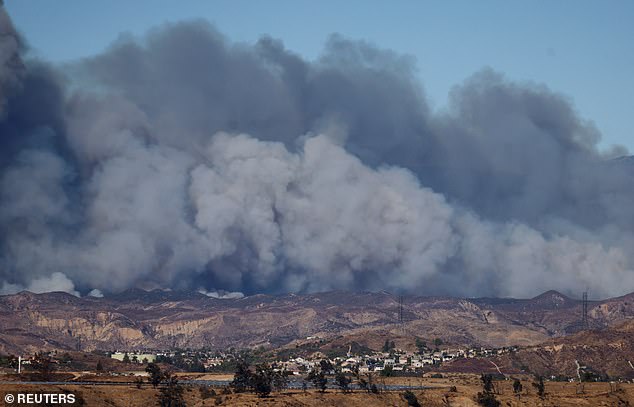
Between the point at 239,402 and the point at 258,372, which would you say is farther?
the point at 258,372

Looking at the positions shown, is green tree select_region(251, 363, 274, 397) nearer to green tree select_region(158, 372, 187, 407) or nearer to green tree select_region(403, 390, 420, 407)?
green tree select_region(158, 372, 187, 407)

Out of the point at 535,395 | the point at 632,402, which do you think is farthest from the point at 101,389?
the point at 632,402

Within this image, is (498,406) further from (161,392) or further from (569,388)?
(161,392)

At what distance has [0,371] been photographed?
18875 cm

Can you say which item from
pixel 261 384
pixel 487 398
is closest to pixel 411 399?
pixel 487 398

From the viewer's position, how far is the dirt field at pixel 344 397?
488 ft

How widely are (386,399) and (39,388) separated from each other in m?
55.4

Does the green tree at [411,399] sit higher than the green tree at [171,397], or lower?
lower

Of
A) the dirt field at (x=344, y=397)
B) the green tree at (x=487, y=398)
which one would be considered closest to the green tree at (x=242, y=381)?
the dirt field at (x=344, y=397)

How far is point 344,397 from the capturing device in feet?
540

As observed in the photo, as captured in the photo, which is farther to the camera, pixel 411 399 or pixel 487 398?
pixel 411 399

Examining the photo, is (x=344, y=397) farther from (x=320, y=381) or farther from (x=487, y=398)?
(x=487, y=398)

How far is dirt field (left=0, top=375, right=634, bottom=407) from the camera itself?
14862 centimetres

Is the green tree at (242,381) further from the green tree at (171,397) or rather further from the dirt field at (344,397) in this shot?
the green tree at (171,397)
